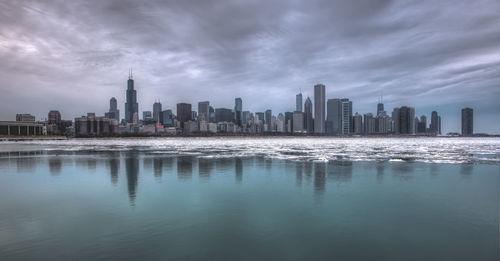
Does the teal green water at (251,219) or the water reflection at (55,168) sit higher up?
the teal green water at (251,219)

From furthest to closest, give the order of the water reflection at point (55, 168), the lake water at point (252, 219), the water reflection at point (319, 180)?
the water reflection at point (55, 168)
the water reflection at point (319, 180)
the lake water at point (252, 219)

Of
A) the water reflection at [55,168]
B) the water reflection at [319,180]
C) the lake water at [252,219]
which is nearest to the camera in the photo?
the lake water at [252,219]

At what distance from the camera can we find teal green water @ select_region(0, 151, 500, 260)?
11898 mm

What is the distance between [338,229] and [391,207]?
600cm

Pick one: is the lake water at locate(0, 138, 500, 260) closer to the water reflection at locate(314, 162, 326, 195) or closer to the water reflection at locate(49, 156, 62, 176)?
the water reflection at locate(314, 162, 326, 195)

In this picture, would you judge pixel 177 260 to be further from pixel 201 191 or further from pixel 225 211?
pixel 201 191

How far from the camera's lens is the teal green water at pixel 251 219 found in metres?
11.9

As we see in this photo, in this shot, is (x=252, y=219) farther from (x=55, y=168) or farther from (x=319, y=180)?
(x=55, y=168)

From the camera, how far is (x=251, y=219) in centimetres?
1598

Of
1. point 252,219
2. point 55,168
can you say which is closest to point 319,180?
point 252,219

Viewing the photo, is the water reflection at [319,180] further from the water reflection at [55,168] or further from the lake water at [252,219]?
the water reflection at [55,168]

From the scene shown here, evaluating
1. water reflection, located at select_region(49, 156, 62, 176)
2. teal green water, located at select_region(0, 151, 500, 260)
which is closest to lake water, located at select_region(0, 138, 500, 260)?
teal green water, located at select_region(0, 151, 500, 260)

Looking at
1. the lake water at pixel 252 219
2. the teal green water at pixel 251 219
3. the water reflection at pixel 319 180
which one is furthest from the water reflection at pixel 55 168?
the water reflection at pixel 319 180

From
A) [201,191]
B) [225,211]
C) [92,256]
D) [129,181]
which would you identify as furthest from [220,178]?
[92,256]
